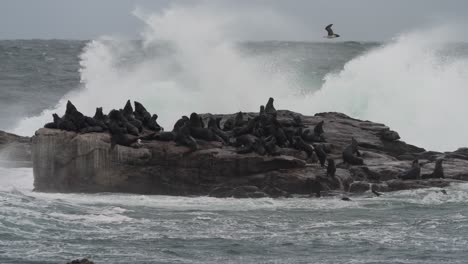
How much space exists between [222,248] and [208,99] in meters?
25.4

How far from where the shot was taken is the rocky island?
2052 cm

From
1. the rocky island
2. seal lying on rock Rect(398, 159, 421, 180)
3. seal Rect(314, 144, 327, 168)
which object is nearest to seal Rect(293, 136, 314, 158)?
the rocky island

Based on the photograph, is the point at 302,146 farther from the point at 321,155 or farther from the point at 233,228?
the point at 233,228

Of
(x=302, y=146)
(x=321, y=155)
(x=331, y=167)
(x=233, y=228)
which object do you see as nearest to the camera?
(x=233, y=228)

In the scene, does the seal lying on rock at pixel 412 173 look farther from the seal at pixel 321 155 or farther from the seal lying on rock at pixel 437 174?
the seal at pixel 321 155

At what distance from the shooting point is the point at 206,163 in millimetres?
20547

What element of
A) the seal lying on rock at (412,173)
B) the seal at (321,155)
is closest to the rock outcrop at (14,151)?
the seal at (321,155)

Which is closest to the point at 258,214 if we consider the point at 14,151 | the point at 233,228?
the point at 233,228

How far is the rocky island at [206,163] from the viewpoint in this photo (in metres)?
20.5

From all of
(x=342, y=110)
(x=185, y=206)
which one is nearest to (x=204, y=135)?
(x=185, y=206)

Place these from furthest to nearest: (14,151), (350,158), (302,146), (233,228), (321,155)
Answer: (14,151)
(302,146)
(350,158)
(321,155)
(233,228)

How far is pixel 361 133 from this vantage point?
80.8 feet

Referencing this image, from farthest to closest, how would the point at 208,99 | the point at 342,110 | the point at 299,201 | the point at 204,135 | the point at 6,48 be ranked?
the point at 6,48 < the point at 208,99 < the point at 342,110 < the point at 204,135 < the point at 299,201

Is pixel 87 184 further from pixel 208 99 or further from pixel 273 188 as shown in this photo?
pixel 208 99
